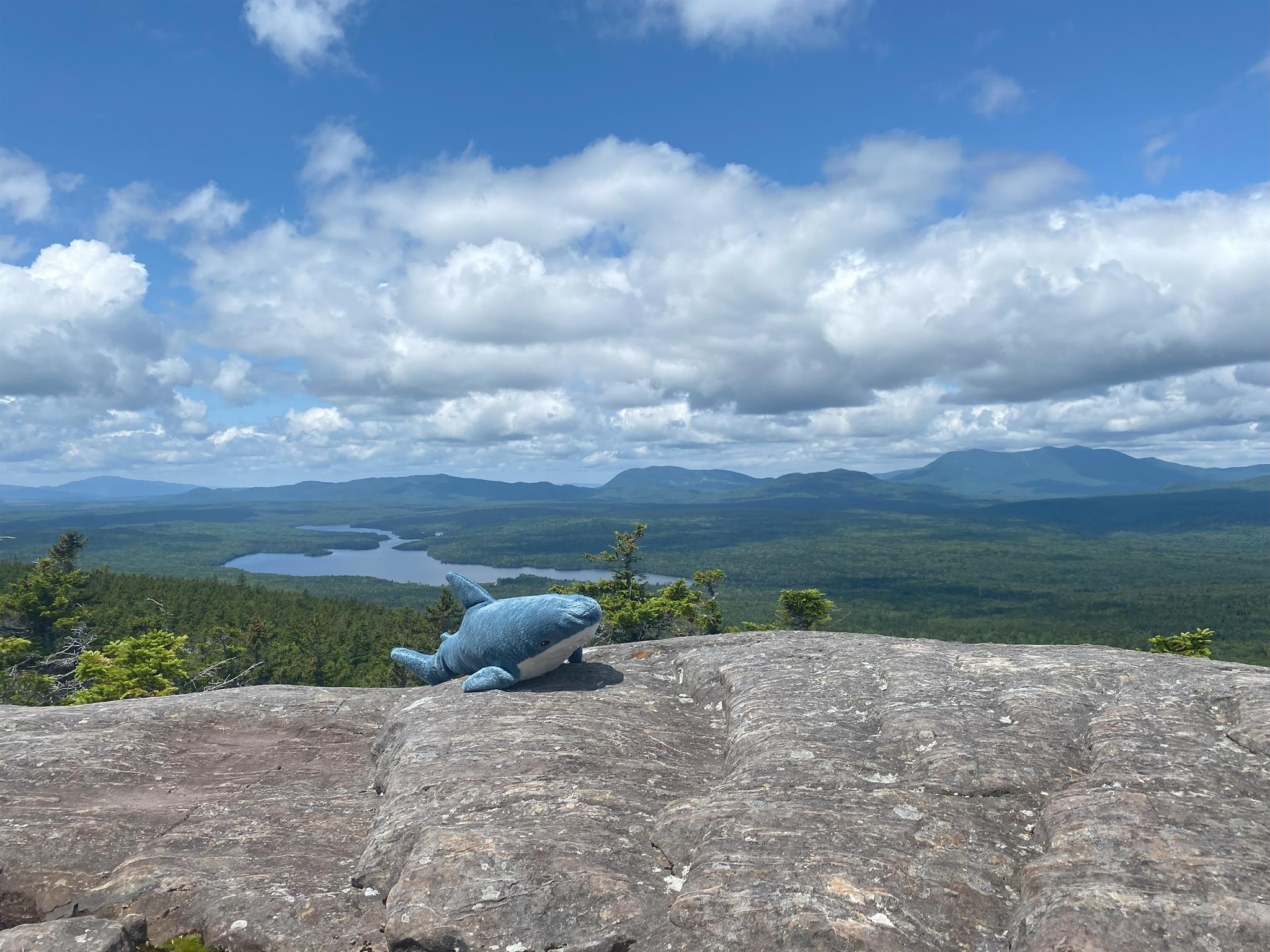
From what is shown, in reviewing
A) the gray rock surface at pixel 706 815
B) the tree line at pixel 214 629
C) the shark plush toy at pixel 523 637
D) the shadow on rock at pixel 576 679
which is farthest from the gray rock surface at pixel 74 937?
the tree line at pixel 214 629

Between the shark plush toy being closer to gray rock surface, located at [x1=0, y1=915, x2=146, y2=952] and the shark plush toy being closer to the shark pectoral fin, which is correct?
the shark pectoral fin

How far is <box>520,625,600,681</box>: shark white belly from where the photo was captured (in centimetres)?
1314

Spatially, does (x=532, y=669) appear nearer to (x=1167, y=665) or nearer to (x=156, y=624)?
(x=1167, y=665)

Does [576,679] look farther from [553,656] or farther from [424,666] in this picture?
[424,666]

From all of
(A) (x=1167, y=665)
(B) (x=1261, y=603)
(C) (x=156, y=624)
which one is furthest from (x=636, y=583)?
(B) (x=1261, y=603)

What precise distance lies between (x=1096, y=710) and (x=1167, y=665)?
281 cm

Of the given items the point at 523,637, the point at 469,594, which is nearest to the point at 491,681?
the point at 523,637

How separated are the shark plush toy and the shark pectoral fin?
0.01m

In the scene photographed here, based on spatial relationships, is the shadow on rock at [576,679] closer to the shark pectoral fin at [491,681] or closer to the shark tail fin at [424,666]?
the shark pectoral fin at [491,681]

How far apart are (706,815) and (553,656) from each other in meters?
5.70

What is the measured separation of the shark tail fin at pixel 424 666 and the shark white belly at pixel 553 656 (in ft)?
9.63

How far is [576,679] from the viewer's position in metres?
13.9

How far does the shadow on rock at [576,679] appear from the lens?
1327 centimetres

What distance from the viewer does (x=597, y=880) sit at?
24.1 ft
